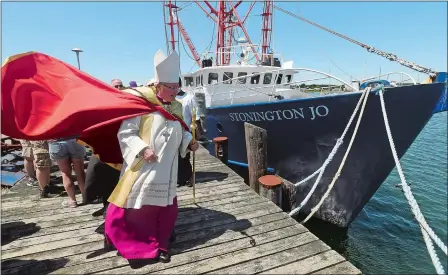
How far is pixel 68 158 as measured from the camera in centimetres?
370

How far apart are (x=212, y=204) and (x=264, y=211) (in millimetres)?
733

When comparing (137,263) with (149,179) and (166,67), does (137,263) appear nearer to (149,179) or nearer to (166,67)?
A: (149,179)

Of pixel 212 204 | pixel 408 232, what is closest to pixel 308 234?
pixel 212 204

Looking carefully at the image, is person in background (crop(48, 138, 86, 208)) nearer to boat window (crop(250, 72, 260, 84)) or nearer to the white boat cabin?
the white boat cabin

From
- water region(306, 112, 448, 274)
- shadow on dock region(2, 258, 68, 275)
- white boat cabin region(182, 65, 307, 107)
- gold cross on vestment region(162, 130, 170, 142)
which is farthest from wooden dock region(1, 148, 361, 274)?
white boat cabin region(182, 65, 307, 107)

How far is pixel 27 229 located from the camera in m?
3.21

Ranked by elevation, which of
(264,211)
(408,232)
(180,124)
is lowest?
(408,232)

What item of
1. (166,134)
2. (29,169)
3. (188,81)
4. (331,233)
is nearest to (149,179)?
(166,134)

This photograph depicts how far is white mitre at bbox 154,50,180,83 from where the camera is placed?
2.45m

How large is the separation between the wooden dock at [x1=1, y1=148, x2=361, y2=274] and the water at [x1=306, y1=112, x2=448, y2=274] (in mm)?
3180

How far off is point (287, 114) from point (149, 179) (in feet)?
15.6

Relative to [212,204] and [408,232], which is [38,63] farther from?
[408,232]

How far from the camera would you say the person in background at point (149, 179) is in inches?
95.3

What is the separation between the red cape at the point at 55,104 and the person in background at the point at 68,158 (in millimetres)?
1059
